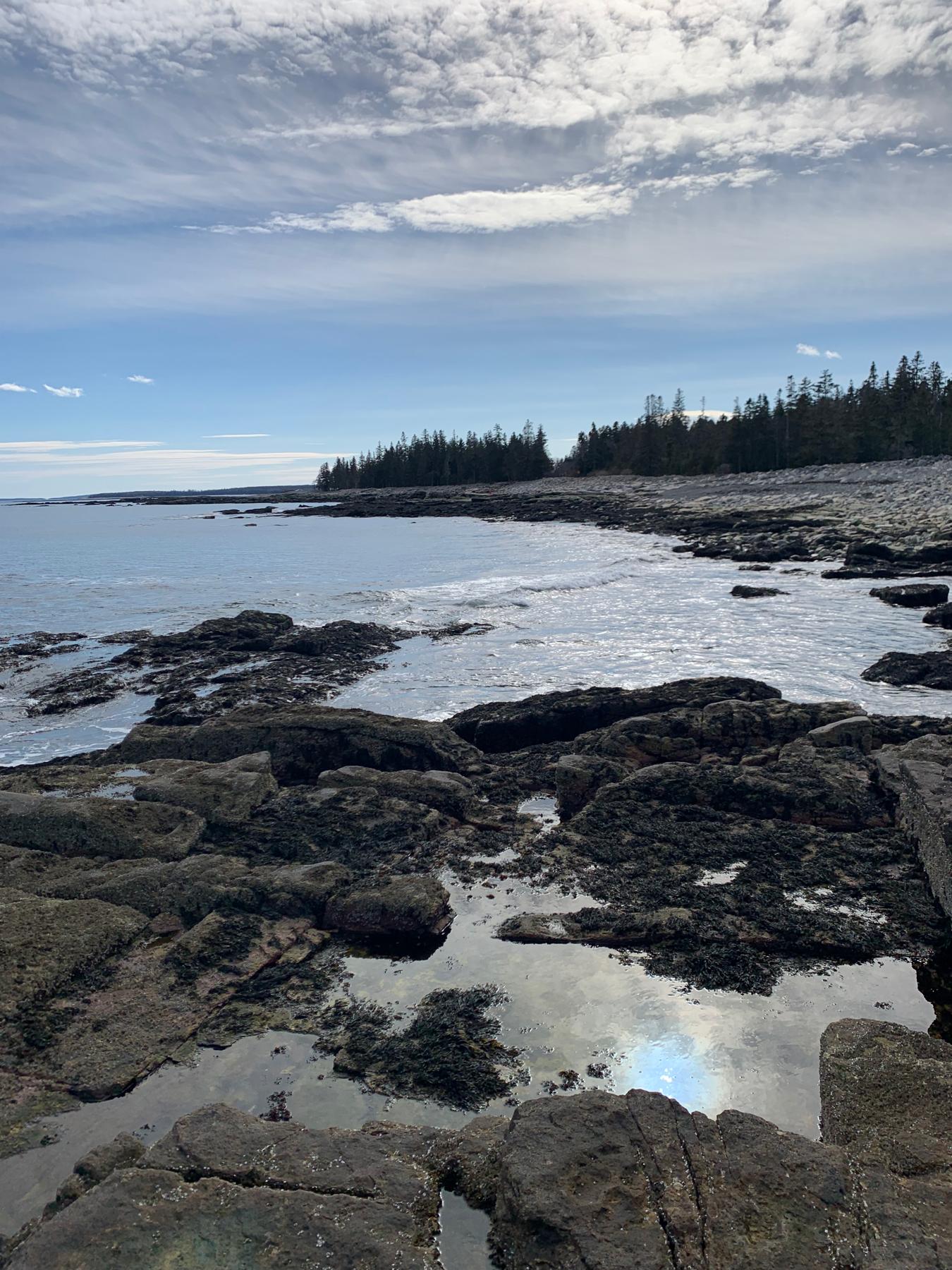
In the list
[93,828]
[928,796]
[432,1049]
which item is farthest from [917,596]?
[93,828]

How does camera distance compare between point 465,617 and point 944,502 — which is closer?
point 465,617

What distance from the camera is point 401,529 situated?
221ft

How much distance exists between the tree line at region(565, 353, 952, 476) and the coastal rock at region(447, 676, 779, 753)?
74.1 m

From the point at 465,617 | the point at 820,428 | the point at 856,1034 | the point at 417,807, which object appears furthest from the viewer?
the point at 820,428

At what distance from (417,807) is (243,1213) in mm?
Answer: 6004

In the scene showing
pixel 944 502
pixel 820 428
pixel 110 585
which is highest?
pixel 820 428

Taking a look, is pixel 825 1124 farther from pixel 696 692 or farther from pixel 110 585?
pixel 110 585

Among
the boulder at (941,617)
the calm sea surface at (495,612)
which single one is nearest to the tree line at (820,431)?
the calm sea surface at (495,612)

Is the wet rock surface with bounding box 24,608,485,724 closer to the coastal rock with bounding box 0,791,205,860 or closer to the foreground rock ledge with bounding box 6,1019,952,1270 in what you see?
the coastal rock with bounding box 0,791,205,860

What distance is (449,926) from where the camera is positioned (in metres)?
7.00

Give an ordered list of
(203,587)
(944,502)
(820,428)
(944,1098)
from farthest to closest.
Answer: (820,428), (944,502), (203,587), (944,1098)

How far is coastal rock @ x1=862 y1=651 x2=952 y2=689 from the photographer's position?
15.2m

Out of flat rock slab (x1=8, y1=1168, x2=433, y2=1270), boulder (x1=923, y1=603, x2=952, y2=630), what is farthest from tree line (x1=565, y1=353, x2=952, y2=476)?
flat rock slab (x1=8, y1=1168, x2=433, y2=1270)

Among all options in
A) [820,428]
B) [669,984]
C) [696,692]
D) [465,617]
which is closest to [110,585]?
[465,617]
